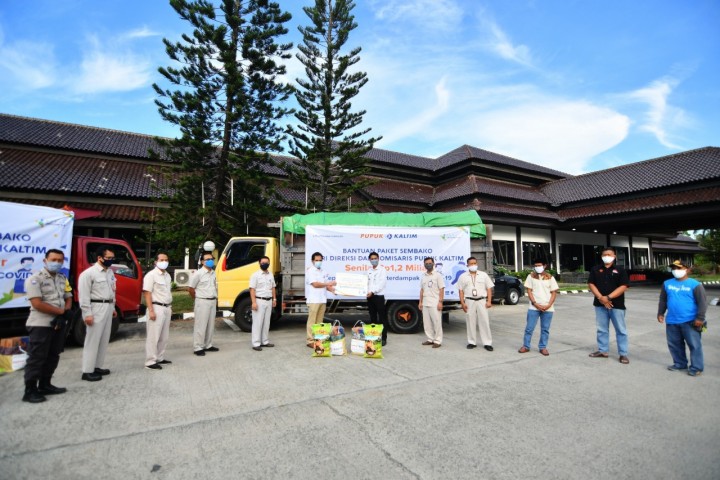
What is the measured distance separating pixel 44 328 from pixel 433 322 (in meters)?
5.57

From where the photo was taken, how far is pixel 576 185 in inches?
1057

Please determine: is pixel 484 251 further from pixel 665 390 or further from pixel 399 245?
pixel 665 390

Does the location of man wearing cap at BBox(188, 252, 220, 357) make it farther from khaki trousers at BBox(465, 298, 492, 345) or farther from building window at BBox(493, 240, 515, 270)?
building window at BBox(493, 240, 515, 270)

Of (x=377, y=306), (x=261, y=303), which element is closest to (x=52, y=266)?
Answer: (x=261, y=303)

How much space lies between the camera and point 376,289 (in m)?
7.04

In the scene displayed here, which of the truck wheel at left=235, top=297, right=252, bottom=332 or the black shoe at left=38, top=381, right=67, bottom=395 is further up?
the truck wheel at left=235, top=297, right=252, bottom=332

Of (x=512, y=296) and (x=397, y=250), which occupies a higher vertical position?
(x=397, y=250)

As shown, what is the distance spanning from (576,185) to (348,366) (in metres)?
26.8

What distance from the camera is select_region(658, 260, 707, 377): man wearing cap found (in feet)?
16.8

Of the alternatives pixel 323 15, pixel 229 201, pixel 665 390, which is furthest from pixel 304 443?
pixel 323 15

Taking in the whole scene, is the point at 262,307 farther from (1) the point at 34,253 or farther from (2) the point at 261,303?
(1) the point at 34,253

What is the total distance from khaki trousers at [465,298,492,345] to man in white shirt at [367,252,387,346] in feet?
5.04

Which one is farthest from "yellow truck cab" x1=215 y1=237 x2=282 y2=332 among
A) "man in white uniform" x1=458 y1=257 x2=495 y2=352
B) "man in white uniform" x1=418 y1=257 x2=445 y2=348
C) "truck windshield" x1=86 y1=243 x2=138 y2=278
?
"man in white uniform" x1=458 y1=257 x2=495 y2=352

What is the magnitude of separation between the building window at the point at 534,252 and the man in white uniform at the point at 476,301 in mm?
19700
